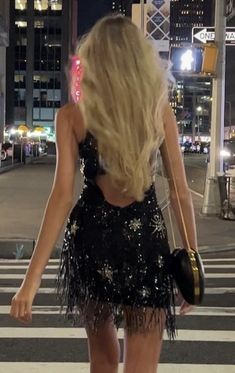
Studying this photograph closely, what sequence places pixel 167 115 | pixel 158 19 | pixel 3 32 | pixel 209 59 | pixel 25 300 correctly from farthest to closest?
1. pixel 3 32
2. pixel 158 19
3. pixel 209 59
4. pixel 167 115
5. pixel 25 300

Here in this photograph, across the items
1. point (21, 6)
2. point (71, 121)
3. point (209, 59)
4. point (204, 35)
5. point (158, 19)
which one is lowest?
point (71, 121)

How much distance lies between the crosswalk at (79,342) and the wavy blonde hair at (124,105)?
109 inches

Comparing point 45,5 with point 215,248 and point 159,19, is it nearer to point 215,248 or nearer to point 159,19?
point 159,19

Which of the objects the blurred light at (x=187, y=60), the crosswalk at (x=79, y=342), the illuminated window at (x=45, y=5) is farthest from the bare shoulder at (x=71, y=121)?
the illuminated window at (x=45, y=5)

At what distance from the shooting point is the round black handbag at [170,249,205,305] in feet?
8.34

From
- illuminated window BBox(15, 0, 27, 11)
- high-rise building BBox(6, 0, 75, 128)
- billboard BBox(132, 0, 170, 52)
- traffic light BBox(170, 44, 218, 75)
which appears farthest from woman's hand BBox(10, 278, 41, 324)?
illuminated window BBox(15, 0, 27, 11)

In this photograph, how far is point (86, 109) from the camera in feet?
8.45

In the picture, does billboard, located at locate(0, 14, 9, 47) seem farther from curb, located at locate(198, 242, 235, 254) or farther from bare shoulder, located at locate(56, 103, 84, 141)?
bare shoulder, located at locate(56, 103, 84, 141)

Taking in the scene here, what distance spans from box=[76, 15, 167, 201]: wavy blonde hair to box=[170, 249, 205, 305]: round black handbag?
279 mm

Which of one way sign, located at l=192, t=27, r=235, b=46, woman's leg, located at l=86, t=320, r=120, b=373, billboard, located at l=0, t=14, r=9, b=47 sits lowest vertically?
woman's leg, located at l=86, t=320, r=120, b=373

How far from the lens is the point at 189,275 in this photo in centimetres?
254

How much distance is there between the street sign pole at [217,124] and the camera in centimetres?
1567

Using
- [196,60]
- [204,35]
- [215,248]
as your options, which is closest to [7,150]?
[204,35]

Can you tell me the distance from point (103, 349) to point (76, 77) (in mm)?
1104
